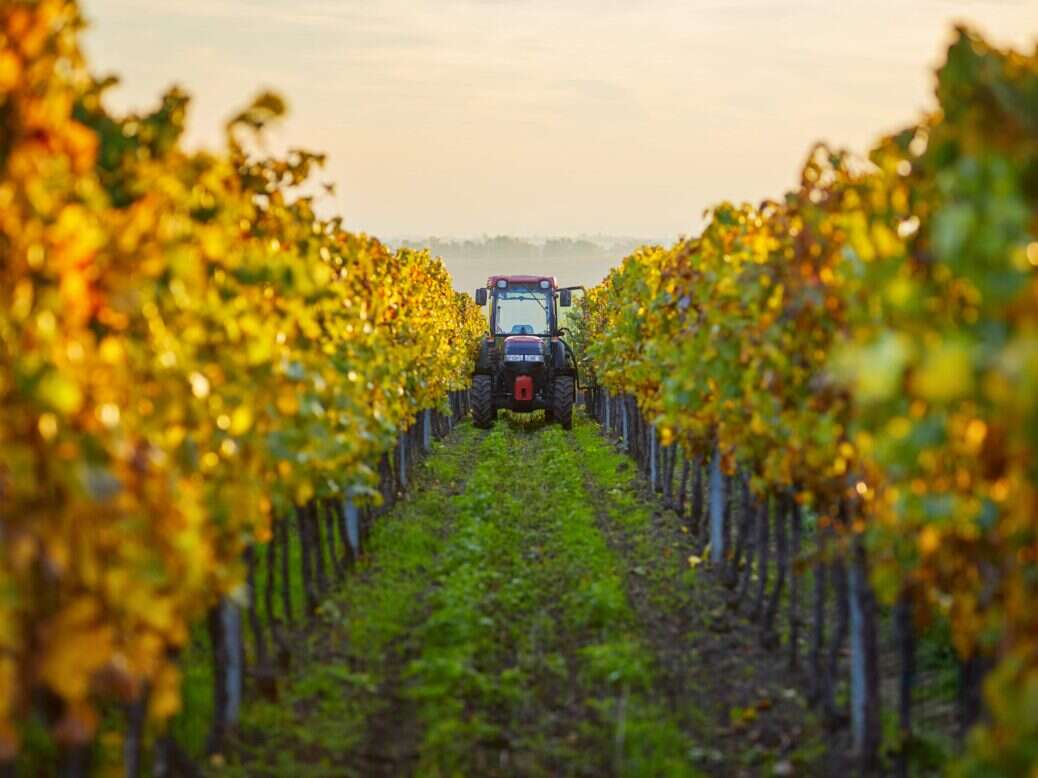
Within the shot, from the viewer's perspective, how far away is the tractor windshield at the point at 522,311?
29.2 m

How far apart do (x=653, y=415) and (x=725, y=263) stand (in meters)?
4.75

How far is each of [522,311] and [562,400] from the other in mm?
3339

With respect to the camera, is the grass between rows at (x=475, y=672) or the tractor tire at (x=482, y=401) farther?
the tractor tire at (x=482, y=401)

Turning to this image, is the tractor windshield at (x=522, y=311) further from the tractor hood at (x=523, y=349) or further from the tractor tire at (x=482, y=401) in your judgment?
the tractor tire at (x=482, y=401)

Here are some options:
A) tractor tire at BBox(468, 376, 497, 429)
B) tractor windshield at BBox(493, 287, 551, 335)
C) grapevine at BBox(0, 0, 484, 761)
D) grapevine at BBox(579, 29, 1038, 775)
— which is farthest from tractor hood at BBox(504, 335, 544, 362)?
grapevine at BBox(0, 0, 484, 761)

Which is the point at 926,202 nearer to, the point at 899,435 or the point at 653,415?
the point at 899,435

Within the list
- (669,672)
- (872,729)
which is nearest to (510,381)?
(669,672)

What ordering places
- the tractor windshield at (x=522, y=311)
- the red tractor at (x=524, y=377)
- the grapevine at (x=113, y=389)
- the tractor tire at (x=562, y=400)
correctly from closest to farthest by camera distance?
the grapevine at (x=113, y=389) < the tractor tire at (x=562, y=400) < the red tractor at (x=524, y=377) < the tractor windshield at (x=522, y=311)

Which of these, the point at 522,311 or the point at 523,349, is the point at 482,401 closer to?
the point at 523,349

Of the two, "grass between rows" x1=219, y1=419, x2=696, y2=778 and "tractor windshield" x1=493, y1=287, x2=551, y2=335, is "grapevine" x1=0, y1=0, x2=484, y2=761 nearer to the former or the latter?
"grass between rows" x1=219, y1=419, x2=696, y2=778

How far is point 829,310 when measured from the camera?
7086 mm

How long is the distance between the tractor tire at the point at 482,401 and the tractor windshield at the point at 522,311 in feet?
7.64

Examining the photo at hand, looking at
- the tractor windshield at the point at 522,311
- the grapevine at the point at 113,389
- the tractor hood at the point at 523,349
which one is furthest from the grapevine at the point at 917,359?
→ the tractor windshield at the point at 522,311

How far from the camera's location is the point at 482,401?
27.0 meters
